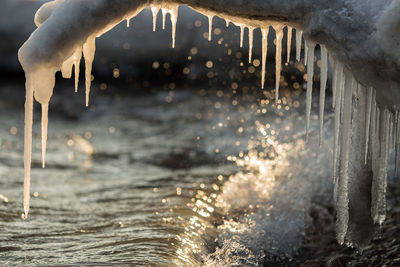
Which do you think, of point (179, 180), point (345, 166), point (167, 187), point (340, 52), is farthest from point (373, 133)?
point (179, 180)

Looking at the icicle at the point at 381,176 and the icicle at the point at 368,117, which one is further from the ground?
the icicle at the point at 368,117

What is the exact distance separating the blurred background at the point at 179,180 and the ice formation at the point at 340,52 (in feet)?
2.59

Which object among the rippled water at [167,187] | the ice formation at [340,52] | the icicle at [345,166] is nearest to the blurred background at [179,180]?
the rippled water at [167,187]

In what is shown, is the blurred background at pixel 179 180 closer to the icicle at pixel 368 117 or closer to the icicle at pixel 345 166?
Answer: the icicle at pixel 345 166

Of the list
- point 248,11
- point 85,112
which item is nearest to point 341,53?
point 248,11

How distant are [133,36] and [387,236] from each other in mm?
12097

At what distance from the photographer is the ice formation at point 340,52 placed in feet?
8.54

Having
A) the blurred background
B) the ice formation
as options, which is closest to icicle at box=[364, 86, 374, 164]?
the ice formation

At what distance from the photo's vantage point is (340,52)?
2.73m

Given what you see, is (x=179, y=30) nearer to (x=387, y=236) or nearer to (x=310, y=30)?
(x=387, y=236)

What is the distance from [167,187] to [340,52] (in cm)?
306

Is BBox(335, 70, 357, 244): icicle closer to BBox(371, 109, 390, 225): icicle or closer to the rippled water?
BBox(371, 109, 390, 225): icicle

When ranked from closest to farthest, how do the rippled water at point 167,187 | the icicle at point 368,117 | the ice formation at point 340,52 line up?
the ice formation at point 340,52
the icicle at point 368,117
the rippled water at point 167,187

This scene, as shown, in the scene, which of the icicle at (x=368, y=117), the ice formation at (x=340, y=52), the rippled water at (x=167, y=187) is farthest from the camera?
the rippled water at (x=167, y=187)
